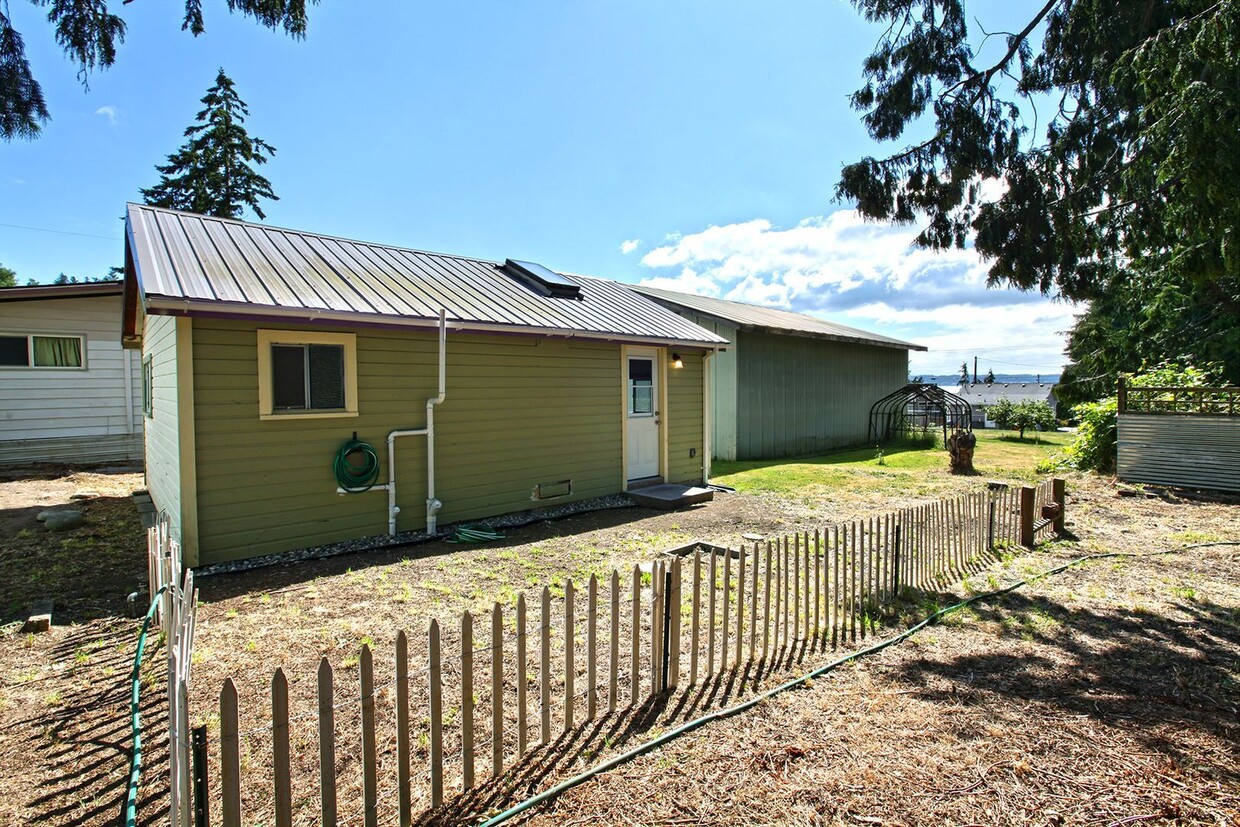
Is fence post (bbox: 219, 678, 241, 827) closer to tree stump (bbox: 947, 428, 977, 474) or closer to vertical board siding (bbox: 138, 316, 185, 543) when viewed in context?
vertical board siding (bbox: 138, 316, 185, 543)

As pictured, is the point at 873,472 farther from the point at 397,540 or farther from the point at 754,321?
the point at 397,540

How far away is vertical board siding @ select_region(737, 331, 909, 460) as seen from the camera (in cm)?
1567

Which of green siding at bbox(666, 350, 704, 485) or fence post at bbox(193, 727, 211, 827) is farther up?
green siding at bbox(666, 350, 704, 485)

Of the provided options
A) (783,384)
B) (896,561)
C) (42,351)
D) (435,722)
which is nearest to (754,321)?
(783,384)

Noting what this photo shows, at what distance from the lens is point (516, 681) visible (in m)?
3.74

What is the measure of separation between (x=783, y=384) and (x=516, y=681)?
1428 centimetres

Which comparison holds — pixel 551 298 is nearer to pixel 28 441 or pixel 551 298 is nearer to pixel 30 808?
pixel 30 808

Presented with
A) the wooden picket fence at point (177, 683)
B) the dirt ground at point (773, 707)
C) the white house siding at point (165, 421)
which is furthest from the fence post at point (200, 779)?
the white house siding at point (165, 421)

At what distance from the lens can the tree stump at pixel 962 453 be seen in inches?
512

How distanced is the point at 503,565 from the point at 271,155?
31.1 meters

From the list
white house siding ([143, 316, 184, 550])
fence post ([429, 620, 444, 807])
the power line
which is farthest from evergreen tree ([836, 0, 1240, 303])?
the power line

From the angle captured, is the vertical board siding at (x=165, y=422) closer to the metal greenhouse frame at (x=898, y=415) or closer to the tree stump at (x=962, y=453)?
the tree stump at (x=962, y=453)

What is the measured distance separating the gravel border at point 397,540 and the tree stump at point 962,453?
7965 millimetres

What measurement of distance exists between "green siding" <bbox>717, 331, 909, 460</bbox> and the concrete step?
5803 millimetres
